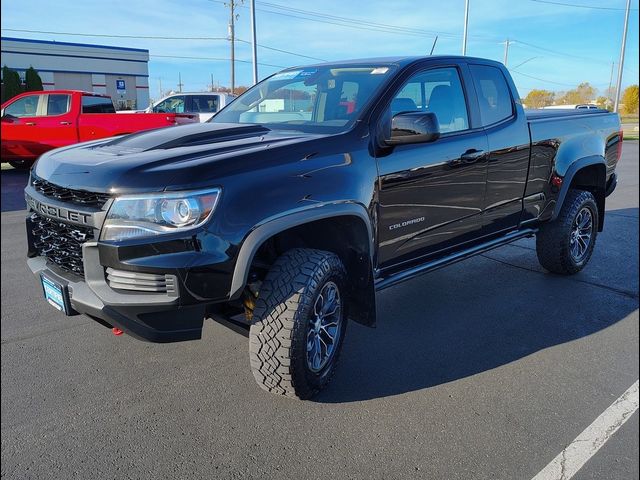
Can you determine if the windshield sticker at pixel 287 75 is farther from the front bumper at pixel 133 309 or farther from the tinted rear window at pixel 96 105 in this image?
the tinted rear window at pixel 96 105

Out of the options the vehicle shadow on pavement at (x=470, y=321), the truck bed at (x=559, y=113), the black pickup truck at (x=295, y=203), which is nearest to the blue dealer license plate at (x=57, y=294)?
the black pickup truck at (x=295, y=203)

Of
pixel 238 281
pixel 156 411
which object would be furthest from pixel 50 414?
pixel 238 281

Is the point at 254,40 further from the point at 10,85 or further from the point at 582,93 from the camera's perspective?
the point at 582,93

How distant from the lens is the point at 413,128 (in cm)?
317

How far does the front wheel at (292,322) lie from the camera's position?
9.04ft

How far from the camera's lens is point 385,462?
2504 mm

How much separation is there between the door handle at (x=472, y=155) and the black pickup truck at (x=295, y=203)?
14 mm

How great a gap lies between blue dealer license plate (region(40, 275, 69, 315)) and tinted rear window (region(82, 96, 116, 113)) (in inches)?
427

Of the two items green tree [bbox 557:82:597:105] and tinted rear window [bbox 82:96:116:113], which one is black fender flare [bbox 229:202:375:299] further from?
green tree [bbox 557:82:597:105]

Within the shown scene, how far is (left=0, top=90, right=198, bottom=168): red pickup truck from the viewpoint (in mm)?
11750

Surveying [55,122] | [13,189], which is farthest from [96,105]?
[13,189]

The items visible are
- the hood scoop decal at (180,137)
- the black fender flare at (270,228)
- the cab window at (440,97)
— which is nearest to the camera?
the black fender flare at (270,228)

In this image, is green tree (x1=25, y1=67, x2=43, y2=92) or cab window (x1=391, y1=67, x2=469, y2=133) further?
green tree (x1=25, y1=67, x2=43, y2=92)

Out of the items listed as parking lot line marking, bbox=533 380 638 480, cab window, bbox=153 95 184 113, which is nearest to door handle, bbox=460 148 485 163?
parking lot line marking, bbox=533 380 638 480
